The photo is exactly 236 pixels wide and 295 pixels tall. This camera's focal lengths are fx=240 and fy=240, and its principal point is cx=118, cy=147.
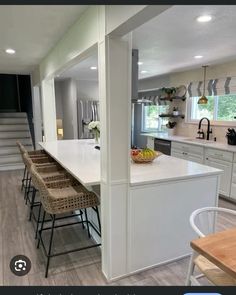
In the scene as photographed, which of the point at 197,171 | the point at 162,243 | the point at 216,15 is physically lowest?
the point at 162,243

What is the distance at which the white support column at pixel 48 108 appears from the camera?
181 inches

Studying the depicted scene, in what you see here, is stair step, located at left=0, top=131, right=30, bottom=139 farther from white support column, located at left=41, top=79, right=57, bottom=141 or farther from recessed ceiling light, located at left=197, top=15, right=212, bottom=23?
recessed ceiling light, located at left=197, top=15, right=212, bottom=23

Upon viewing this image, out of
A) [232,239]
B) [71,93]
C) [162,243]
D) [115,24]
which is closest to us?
[232,239]

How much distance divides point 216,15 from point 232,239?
5.90 ft

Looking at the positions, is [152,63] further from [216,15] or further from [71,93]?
[71,93]

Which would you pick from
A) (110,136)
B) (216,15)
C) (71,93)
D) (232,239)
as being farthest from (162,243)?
(71,93)

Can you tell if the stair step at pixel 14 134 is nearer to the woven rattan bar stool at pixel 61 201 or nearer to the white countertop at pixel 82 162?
the white countertop at pixel 82 162

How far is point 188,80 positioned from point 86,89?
3060mm

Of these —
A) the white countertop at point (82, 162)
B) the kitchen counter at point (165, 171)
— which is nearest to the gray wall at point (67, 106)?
the white countertop at point (82, 162)

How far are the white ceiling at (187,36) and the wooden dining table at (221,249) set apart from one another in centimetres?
137

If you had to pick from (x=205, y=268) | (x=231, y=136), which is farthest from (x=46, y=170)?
(x=231, y=136)

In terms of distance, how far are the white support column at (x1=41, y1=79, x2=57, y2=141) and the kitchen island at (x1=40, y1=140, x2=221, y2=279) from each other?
247cm

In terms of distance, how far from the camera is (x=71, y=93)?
6746mm

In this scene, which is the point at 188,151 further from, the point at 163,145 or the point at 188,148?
the point at 163,145
